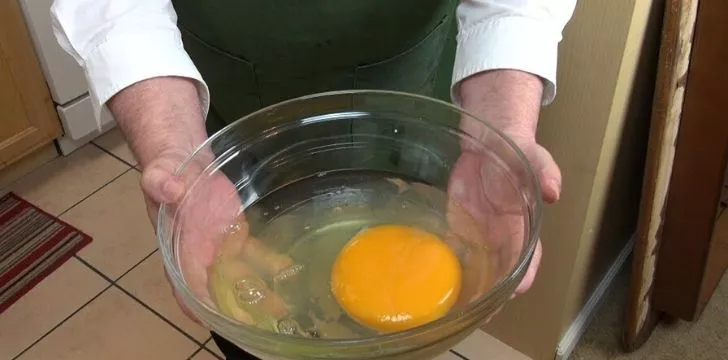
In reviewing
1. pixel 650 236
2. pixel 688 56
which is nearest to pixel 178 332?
pixel 650 236

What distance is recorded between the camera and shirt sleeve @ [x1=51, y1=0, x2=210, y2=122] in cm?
61

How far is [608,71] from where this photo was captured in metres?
0.92

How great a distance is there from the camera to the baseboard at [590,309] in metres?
1.25

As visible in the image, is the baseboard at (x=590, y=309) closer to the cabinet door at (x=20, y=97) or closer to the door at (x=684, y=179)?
the door at (x=684, y=179)

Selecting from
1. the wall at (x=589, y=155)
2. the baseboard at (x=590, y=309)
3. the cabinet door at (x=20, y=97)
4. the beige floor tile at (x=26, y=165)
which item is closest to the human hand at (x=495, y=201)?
the wall at (x=589, y=155)

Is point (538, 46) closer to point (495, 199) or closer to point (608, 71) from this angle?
point (495, 199)

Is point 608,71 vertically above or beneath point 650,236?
above

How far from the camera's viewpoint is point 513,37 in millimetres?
630

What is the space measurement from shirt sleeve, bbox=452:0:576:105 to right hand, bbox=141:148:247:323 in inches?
8.6

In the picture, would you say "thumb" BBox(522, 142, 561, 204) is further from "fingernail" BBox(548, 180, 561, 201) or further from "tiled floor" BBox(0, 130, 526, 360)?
"tiled floor" BBox(0, 130, 526, 360)

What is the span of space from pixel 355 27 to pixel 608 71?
14.3 inches

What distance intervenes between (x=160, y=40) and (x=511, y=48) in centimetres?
28

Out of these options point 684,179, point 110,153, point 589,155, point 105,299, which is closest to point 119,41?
point 589,155

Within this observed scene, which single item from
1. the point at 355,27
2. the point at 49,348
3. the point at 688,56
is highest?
the point at 355,27
